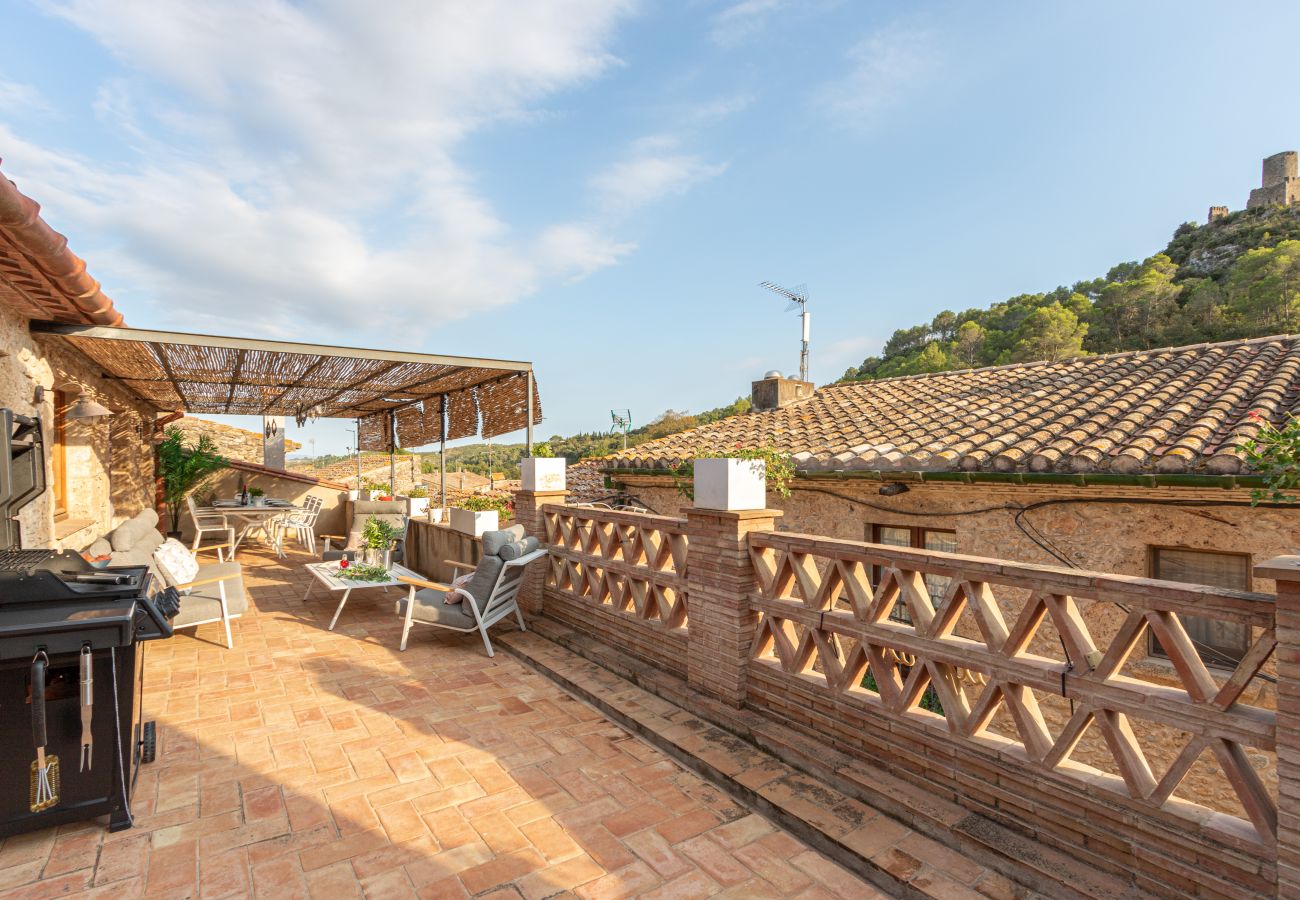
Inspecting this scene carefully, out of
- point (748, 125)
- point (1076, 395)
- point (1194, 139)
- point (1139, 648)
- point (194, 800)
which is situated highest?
point (748, 125)


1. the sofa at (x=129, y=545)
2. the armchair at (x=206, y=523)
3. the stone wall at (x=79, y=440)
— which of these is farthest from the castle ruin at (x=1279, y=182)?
the stone wall at (x=79, y=440)

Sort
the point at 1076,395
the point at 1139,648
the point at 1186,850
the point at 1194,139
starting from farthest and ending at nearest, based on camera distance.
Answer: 1. the point at 1194,139
2. the point at 1076,395
3. the point at 1139,648
4. the point at 1186,850

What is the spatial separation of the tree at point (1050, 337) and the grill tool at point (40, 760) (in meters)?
40.1

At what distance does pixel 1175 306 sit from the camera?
1239 inches

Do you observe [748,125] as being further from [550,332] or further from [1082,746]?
[1082,746]

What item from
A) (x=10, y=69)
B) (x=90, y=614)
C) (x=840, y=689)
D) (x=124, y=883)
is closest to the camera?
(x=124, y=883)

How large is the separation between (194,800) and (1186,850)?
4201 millimetres

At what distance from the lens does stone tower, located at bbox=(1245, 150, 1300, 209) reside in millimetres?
46531

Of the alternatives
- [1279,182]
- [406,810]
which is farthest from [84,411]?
[1279,182]

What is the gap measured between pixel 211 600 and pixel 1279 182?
71280mm

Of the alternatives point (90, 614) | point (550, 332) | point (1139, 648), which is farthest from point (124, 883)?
point (550, 332)

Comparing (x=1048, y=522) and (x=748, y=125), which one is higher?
(x=748, y=125)

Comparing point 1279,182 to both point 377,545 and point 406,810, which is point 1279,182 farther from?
point 406,810

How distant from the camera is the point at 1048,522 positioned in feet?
19.6
